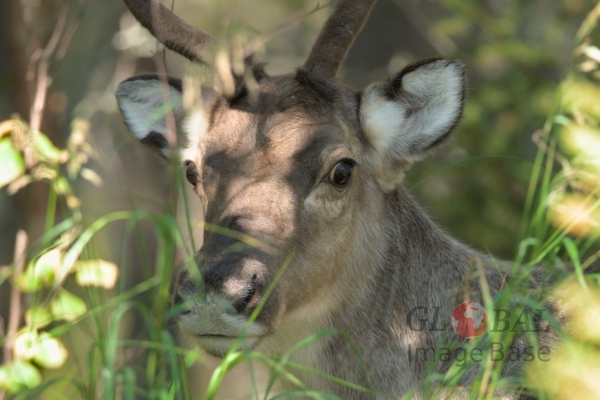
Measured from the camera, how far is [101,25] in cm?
1068

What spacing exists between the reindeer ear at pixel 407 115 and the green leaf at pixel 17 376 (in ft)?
8.98

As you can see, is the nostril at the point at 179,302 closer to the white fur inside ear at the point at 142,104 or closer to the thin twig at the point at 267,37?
the thin twig at the point at 267,37

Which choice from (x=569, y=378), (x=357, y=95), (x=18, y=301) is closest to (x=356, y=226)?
(x=357, y=95)

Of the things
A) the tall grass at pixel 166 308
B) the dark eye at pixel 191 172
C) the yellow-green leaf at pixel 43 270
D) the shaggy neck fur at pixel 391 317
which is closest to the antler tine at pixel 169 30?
the dark eye at pixel 191 172

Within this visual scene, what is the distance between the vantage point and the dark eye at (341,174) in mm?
5078

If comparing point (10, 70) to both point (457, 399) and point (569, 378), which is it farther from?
point (569, 378)

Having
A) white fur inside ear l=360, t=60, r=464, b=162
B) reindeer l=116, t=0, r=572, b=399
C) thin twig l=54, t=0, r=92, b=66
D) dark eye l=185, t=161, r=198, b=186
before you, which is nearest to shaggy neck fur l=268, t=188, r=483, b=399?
reindeer l=116, t=0, r=572, b=399

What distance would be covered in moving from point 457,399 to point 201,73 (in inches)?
94.5

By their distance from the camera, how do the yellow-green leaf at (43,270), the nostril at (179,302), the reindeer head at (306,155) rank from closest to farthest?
the nostril at (179,302), the reindeer head at (306,155), the yellow-green leaf at (43,270)

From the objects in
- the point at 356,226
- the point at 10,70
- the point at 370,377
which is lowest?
the point at 370,377

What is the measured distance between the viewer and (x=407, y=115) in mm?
5613

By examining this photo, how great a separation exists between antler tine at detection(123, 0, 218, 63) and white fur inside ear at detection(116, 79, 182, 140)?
23.7 inches

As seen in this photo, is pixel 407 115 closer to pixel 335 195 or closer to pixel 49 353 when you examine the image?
pixel 335 195

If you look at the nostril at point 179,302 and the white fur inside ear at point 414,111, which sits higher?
the white fur inside ear at point 414,111
